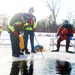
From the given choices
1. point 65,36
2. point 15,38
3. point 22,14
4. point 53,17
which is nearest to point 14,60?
point 15,38

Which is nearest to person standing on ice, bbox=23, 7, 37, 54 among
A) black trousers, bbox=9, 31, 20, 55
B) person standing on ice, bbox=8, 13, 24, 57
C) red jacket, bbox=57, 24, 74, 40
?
person standing on ice, bbox=8, 13, 24, 57

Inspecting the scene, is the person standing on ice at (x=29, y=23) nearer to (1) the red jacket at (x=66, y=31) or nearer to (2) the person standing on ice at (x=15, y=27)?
(2) the person standing on ice at (x=15, y=27)

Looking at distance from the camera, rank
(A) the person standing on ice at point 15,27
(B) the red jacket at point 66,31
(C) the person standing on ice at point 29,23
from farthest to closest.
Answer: (B) the red jacket at point 66,31
(C) the person standing on ice at point 29,23
(A) the person standing on ice at point 15,27

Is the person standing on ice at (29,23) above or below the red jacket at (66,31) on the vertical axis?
above

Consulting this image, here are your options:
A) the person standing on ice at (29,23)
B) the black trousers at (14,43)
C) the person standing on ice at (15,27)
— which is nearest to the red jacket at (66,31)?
the person standing on ice at (29,23)

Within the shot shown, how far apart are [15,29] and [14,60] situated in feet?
4.25

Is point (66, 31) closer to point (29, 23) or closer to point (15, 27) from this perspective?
point (29, 23)

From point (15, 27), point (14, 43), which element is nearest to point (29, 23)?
point (15, 27)

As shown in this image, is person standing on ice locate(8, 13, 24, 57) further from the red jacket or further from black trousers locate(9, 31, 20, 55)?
the red jacket

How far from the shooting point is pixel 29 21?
1165cm

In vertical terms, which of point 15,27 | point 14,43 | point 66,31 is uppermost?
point 15,27

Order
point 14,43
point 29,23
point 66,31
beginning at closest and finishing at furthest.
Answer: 1. point 14,43
2. point 29,23
3. point 66,31

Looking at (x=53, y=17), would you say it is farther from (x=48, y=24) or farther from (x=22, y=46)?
(x=22, y=46)

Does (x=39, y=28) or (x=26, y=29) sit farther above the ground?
(x=26, y=29)
